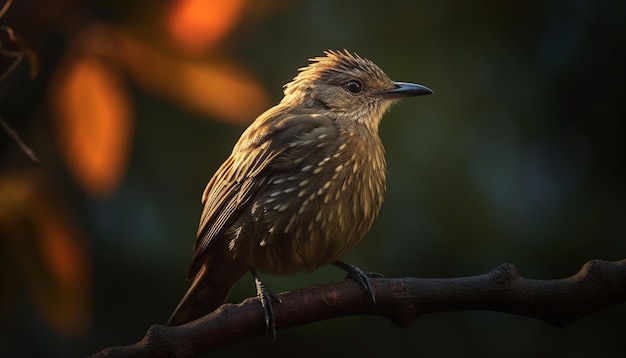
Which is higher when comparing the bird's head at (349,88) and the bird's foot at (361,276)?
the bird's head at (349,88)

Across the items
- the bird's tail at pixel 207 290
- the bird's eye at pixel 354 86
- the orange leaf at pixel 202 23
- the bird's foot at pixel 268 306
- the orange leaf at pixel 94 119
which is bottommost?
the bird's tail at pixel 207 290

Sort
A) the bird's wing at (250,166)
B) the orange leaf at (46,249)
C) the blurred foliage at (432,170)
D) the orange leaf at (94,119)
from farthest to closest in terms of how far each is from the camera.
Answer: the blurred foliage at (432,170), the bird's wing at (250,166), the orange leaf at (46,249), the orange leaf at (94,119)

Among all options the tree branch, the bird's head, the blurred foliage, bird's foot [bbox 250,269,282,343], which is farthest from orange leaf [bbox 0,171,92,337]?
the bird's head

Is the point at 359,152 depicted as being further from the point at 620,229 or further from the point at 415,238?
the point at 620,229

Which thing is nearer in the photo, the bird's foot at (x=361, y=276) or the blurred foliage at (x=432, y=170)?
the bird's foot at (x=361, y=276)

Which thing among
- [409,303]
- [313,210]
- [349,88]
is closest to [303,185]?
[313,210]

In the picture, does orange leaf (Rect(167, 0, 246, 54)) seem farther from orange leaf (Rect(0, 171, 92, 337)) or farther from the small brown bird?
the small brown bird

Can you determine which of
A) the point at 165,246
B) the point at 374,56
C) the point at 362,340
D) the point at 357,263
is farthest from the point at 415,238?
the point at 165,246

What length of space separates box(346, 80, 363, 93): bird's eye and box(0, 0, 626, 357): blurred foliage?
0.31 m

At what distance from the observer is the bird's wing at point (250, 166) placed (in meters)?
3.01

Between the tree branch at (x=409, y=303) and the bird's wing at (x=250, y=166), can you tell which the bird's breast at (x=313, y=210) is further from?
the tree branch at (x=409, y=303)

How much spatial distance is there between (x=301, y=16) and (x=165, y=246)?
1.09 metres

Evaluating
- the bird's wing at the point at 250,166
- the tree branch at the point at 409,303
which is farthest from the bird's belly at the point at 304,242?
the tree branch at the point at 409,303

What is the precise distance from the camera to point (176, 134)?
3605 millimetres
